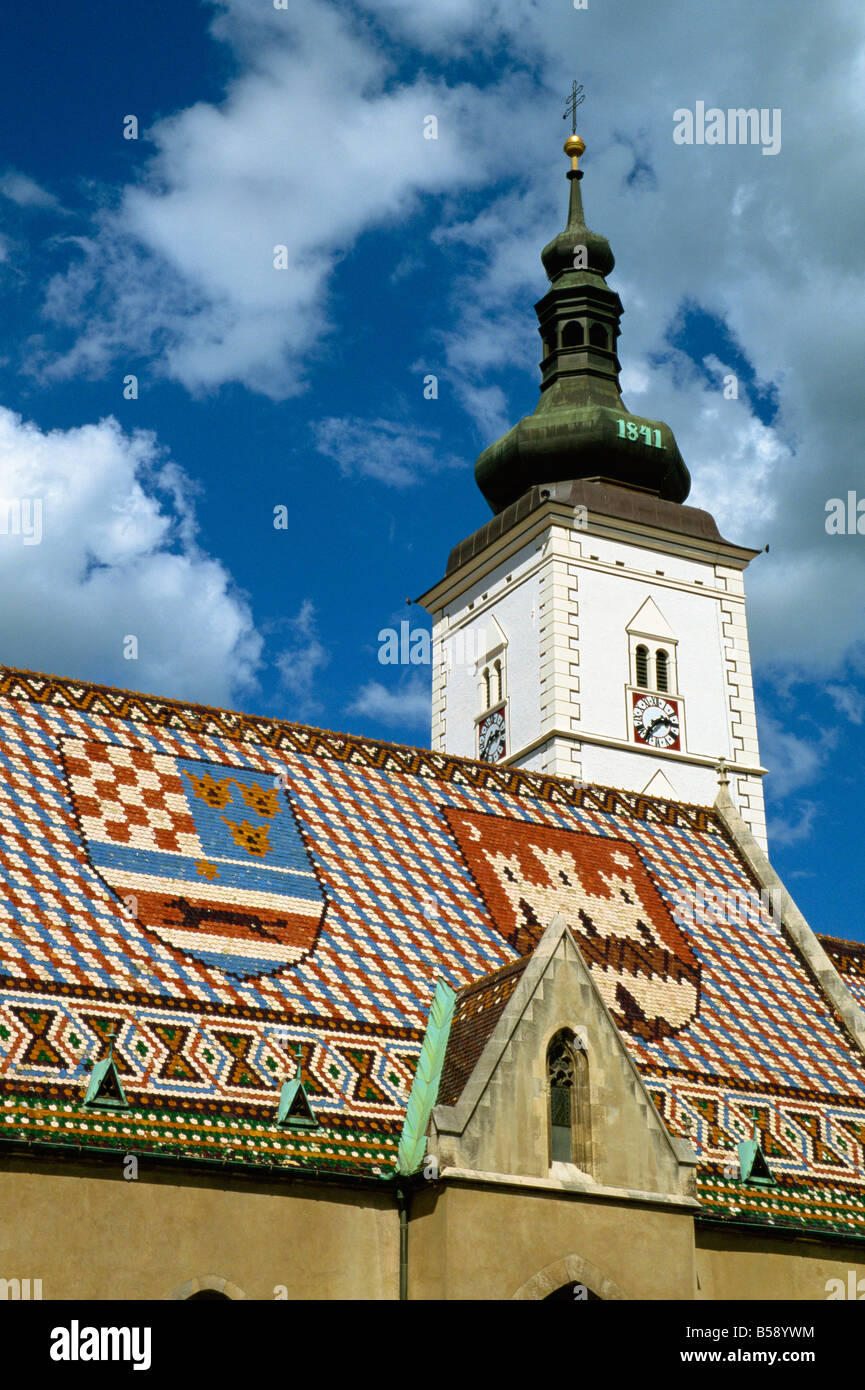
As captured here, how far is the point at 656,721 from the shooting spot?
47156 millimetres

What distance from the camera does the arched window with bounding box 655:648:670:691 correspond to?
4809 centimetres

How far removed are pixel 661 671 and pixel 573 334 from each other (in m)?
11.3

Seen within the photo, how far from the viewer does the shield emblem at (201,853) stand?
902 inches

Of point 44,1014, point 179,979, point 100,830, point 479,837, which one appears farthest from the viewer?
point 479,837

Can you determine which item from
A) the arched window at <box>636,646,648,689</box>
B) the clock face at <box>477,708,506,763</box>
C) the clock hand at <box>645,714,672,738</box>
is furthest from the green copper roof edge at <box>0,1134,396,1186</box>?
the arched window at <box>636,646,648,689</box>

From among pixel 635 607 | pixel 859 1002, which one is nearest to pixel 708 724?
pixel 635 607

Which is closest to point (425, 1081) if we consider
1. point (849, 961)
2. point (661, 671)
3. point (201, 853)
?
point (201, 853)

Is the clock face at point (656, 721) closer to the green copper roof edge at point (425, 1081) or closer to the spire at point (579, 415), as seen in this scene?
the spire at point (579, 415)

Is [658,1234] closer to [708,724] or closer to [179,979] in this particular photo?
[179,979]

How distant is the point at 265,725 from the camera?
27.9 metres

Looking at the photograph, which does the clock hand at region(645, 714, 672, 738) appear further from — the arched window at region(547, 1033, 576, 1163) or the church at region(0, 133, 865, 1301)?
the arched window at region(547, 1033, 576, 1163)

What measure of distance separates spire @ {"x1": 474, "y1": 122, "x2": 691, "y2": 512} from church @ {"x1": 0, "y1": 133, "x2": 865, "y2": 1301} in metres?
20.7

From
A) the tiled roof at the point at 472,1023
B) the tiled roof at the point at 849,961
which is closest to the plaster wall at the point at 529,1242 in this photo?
the tiled roof at the point at 472,1023
